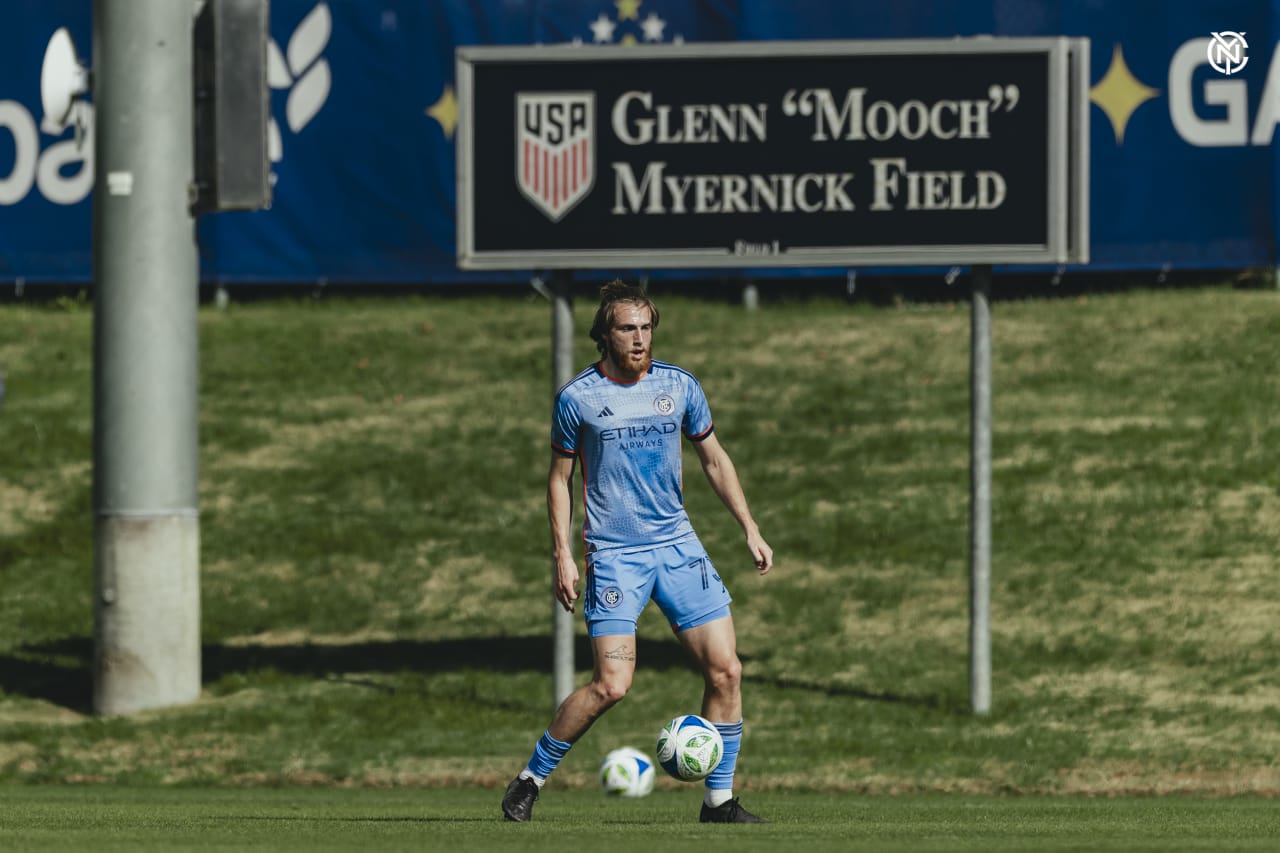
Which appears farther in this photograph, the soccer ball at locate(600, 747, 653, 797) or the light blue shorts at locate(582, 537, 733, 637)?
the soccer ball at locate(600, 747, 653, 797)

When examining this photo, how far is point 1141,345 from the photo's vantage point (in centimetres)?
2000

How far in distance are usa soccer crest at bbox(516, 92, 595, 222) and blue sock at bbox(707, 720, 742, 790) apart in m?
5.88

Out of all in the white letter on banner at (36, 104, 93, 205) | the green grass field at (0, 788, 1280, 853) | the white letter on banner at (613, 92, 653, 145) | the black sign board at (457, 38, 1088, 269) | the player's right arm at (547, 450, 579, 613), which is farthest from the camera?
the white letter on banner at (36, 104, 93, 205)

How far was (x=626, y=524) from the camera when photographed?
9.20 meters

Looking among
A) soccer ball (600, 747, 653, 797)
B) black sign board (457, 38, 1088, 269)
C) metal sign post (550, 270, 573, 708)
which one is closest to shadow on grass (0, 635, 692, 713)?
metal sign post (550, 270, 573, 708)

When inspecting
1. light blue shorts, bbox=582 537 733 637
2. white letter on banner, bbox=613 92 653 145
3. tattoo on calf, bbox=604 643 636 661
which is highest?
white letter on banner, bbox=613 92 653 145

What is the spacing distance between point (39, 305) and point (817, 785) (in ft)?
39.4

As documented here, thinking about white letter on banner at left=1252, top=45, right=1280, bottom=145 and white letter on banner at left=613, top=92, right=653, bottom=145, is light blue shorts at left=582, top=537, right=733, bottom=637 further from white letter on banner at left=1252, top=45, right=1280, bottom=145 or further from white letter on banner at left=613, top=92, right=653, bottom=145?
white letter on banner at left=1252, top=45, right=1280, bottom=145

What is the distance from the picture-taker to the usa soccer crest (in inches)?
573

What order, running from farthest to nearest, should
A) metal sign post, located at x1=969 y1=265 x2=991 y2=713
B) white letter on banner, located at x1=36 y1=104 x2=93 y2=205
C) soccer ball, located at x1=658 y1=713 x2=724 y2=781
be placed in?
white letter on banner, located at x1=36 y1=104 x2=93 y2=205 → metal sign post, located at x1=969 y1=265 x2=991 y2=713 → soccer ball, located at x1=658 y1=713 x2=724 y2=781

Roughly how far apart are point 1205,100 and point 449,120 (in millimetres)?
6529

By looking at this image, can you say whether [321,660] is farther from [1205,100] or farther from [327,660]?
[1205,100]

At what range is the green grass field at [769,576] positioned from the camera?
1312cm

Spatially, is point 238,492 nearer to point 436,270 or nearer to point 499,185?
point 436,270
